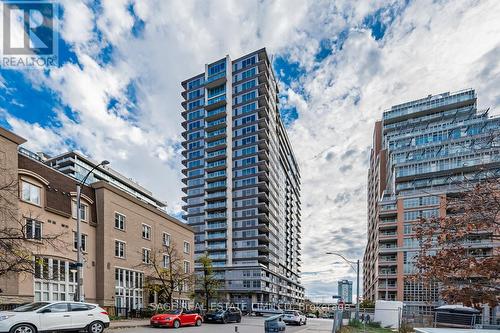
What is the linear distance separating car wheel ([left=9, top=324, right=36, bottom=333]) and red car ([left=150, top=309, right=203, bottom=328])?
1010cm

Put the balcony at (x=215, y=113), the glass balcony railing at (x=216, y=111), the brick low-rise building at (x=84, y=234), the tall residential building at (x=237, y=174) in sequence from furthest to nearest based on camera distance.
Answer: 1. the glass balcony railing at (x=216, y=111)
2. the balcony at (x=215, y=113)
3. the tall residential building at (x=237, y=174)
4. the brick low-rise building at (x=84, y=234)

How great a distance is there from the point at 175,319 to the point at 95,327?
806 centimetres

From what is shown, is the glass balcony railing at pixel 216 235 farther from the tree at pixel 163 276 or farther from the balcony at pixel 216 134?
the tree at pixel 163 276

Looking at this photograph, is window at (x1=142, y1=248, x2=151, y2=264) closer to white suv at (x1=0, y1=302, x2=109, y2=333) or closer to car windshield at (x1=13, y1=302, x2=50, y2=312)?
white suv at (x1=0, y1=302, x2=109, y2=333)

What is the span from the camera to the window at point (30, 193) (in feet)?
78.2

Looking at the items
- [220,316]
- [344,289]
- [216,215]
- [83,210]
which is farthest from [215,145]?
[344,289]

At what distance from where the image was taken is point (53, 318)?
14914 mm

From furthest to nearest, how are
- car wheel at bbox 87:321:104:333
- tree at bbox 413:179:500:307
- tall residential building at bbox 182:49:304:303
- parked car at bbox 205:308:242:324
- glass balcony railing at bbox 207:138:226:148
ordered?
glass balcony railing at bbox 207:138:226:148, tall residential building at bbox 182:49:304:303, parked car at bbox 205:308:242:324, car wheel at bbox 87:321:104:333, tree at bbox 413:179:500:307

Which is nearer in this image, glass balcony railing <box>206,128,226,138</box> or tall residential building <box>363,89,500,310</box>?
tall residential building <box>363,89,500,310</box>

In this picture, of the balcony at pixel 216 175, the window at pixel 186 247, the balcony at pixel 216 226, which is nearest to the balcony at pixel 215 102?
the balcony at pixel 216 175

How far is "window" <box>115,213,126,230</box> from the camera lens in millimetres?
32812

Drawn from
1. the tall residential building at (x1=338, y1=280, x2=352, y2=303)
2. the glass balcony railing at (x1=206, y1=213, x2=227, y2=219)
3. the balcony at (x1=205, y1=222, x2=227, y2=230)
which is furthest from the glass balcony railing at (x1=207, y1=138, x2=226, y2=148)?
the tall residential building at (x1=338, y1=280, x2=352, y2=303)

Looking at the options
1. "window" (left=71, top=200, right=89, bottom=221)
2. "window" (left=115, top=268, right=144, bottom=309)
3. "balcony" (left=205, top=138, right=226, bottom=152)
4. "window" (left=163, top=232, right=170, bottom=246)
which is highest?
"balcony" (left=205, top=138, right=226, bottom=152)

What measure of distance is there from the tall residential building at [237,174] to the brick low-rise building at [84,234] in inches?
1889
